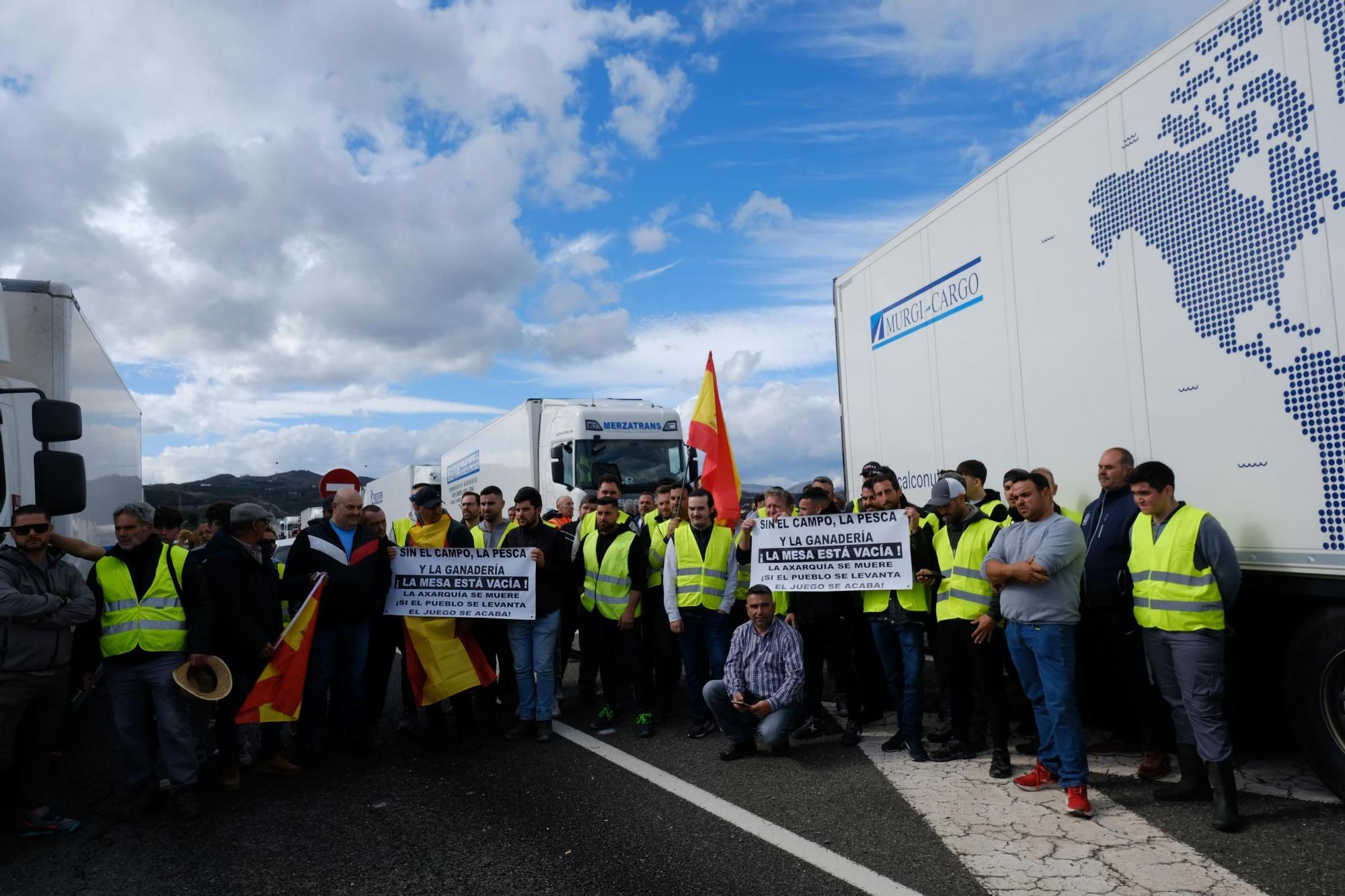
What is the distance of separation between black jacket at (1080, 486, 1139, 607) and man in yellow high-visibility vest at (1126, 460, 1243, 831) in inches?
14.4

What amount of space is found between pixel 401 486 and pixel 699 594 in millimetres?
28719

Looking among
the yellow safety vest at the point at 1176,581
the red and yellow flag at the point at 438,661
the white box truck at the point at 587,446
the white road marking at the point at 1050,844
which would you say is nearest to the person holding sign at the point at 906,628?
the white road marking at the point at 1050,844

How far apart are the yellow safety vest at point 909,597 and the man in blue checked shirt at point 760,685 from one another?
583mm

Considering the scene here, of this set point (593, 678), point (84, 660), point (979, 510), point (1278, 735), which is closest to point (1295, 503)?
point (979, 510)

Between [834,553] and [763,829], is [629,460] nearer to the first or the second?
[834,553]

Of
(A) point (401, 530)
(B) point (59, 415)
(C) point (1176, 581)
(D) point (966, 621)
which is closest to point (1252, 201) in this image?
(C) point (1176, 581)

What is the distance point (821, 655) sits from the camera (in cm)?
724

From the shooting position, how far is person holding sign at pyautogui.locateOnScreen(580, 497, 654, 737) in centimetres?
759

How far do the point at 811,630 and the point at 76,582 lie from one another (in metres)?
5.08

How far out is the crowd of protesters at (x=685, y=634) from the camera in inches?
204

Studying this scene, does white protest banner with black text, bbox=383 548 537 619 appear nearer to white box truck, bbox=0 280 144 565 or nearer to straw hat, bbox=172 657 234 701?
straw hat, bbox=172 657 234 701

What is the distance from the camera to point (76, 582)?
566cm

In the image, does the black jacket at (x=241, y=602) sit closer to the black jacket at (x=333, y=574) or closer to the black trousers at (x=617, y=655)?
the black jacket at (x=333, y=574)

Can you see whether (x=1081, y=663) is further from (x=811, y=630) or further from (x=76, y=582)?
(x=76, y=582)
